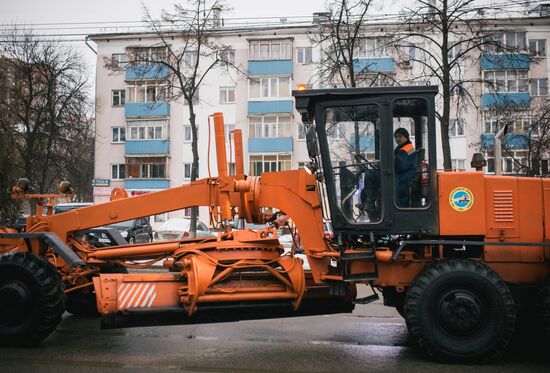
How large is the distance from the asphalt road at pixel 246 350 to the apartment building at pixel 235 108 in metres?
31.6

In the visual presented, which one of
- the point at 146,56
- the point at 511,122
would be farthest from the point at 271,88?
the point at 511,122

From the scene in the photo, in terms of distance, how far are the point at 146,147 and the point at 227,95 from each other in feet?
24.6

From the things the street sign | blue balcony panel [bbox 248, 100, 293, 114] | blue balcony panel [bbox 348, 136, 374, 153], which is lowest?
blue balcony panel [bbox 348, 136, 374, 153]

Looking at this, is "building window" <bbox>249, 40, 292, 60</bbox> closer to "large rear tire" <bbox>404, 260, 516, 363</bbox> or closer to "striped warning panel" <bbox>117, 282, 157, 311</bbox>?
"striped warning panel" <bbox>117, 282, 157, 311</bbox>

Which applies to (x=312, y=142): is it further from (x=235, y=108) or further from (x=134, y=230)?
(x=235, y=108)

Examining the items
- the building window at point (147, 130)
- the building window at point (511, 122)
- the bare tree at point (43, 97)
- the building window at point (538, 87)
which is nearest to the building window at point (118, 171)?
the building window at point (147, 130)

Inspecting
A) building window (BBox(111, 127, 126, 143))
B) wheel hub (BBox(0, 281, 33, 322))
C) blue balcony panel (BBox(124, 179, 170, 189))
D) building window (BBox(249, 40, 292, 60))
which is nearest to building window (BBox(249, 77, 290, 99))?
building window (BBox(249, 40, 292, 60))

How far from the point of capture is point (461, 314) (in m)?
6.03

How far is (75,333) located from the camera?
769 centimetres

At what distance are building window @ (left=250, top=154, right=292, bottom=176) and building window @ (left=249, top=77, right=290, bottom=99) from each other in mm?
Result: 4397

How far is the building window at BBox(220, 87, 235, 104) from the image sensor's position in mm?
42438

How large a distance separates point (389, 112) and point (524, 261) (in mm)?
2383

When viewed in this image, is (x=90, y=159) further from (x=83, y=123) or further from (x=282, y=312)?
(x=282, y=312)

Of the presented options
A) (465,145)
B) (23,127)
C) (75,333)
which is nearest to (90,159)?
(23,127)
